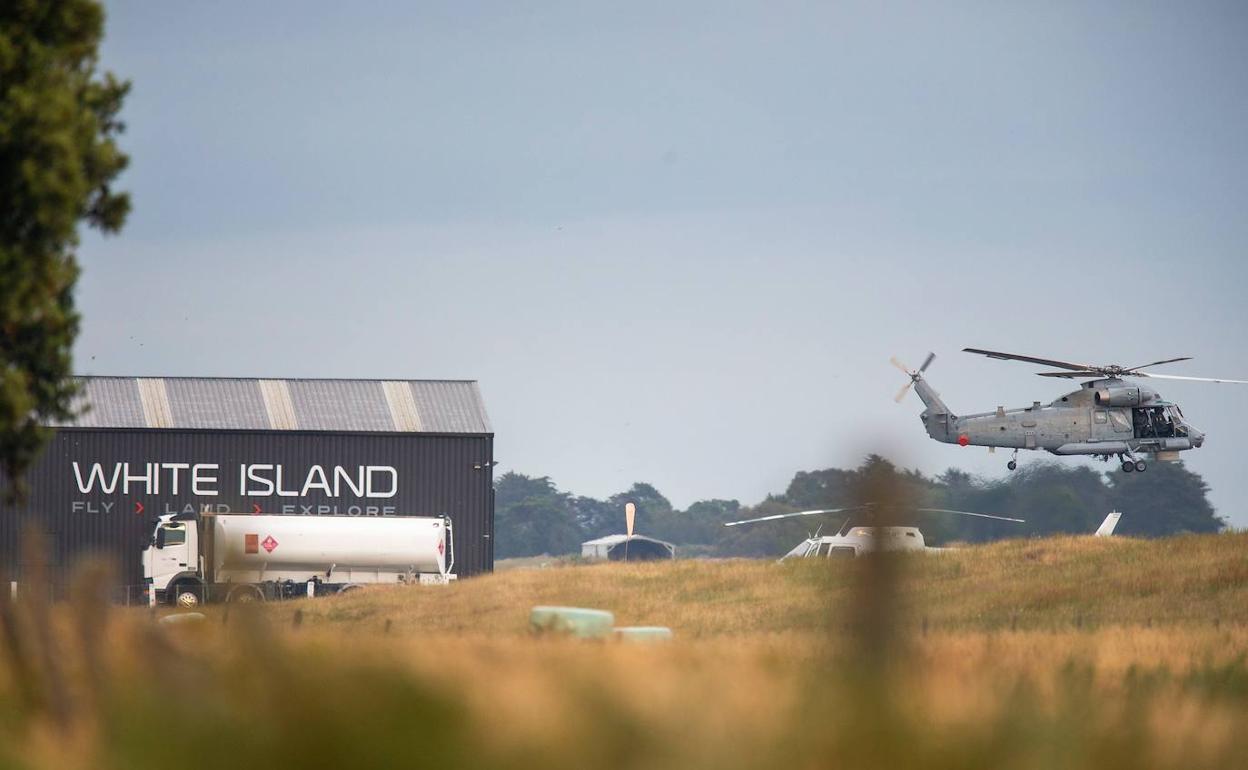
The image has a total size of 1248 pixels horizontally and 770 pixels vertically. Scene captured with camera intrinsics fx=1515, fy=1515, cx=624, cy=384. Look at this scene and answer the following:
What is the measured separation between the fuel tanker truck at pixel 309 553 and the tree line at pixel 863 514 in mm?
13749

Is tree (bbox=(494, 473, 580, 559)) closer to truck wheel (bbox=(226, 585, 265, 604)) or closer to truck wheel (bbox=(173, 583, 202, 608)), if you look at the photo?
truck wheel (bbox=(173, 583, 202, 608))

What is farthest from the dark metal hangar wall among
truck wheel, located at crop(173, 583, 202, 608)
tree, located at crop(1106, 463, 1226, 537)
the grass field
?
tree, located at crop(1106, 463, 1226, 537)

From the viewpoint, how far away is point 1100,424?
5228cm

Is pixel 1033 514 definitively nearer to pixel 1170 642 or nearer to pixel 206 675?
pixel 1170 642

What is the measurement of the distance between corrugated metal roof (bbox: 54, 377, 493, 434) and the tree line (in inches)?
527

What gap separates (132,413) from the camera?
2152 inches

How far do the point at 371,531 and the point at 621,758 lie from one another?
144 ft

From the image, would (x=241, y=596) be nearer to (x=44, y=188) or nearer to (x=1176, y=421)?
(x=44, y=188)

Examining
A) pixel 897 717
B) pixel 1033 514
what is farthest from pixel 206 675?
pixel 1033 514

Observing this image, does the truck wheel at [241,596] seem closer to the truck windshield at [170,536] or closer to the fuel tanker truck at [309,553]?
the fuel tanker truck at [309,553]

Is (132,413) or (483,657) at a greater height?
(132,413)

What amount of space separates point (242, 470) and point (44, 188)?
36.5m

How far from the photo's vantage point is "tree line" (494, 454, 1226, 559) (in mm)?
7777

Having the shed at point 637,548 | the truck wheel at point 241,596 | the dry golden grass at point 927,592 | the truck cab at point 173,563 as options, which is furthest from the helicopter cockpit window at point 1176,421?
the shed at point 637,548
